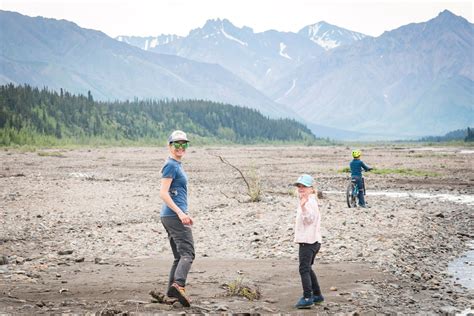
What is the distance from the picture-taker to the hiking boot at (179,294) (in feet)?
32.8

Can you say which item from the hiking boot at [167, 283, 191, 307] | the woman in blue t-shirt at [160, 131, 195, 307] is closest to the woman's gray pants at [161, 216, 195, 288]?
the woman in blue t-shirt at [160, 131, 195, 307]

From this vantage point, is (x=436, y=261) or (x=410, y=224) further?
(x=410, y=224)

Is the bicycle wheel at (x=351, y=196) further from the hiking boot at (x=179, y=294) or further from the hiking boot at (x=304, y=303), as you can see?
the hiking boot at (x=179, y=294)

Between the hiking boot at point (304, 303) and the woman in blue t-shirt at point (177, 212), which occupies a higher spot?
the woman in blue t-shirt at point (177, 212)

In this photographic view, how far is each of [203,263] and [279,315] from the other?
4.51 meters

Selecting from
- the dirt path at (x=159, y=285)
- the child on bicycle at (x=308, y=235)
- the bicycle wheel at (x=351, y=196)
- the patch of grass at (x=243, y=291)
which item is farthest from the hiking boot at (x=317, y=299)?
the bicycle wheel at (x=351, y=196)

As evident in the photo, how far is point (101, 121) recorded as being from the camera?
142 metres

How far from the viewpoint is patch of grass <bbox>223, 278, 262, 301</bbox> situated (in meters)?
10.9

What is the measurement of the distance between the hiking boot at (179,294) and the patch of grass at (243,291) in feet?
3.54

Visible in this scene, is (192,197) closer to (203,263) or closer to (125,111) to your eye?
(203,263)

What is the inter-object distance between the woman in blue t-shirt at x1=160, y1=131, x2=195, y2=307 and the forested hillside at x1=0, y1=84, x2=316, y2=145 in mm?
85493

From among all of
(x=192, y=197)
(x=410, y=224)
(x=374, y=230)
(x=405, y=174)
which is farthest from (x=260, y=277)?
(x=405, y=174)

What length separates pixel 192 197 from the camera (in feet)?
89.9

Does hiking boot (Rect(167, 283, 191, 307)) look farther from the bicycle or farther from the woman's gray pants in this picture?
the bicycle
